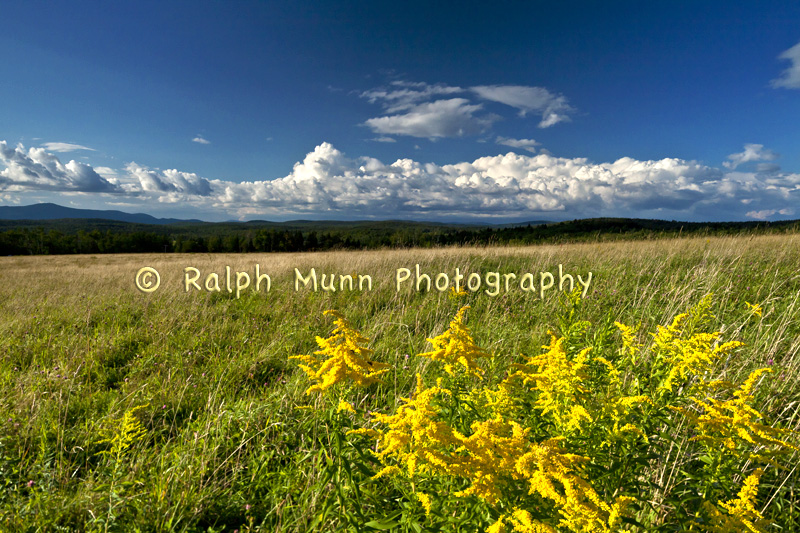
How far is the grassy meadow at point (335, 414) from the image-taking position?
175 cm

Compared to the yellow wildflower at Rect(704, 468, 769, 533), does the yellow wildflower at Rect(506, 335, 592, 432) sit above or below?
above

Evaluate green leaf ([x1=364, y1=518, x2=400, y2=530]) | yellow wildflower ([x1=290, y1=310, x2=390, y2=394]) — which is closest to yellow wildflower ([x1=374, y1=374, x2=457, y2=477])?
green leaf ([x1=364, y1=518, x2=400, y2=530])

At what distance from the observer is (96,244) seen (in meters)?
81.0

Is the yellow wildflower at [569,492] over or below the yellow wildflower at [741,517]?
over

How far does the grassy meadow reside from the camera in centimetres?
175

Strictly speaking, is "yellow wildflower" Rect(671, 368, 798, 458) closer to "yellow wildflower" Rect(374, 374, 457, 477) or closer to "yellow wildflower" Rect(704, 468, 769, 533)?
"yellow wildflower" Rect(704, 468, 769, 533)

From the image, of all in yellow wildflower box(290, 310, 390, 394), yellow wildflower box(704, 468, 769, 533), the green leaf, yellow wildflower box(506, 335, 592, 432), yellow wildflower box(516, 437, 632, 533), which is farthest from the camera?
yellow wildflower box(290, 310, 390, 394)

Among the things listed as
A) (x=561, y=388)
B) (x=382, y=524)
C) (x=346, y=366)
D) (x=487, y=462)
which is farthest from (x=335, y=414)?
(x=561, y=388)

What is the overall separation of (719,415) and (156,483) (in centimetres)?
346

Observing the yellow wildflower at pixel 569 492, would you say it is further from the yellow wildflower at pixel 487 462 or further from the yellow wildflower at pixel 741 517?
the yellow wildflower at pixel 741 517

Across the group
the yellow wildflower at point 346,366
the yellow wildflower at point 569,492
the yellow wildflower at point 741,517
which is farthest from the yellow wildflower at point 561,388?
the yellow wildflower at point 346,366

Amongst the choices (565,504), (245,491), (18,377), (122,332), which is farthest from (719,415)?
(122,332)

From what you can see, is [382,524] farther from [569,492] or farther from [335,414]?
[569,492]

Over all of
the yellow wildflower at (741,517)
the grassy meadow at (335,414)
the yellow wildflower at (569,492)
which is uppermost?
the yellow wildflower at (569,492)
